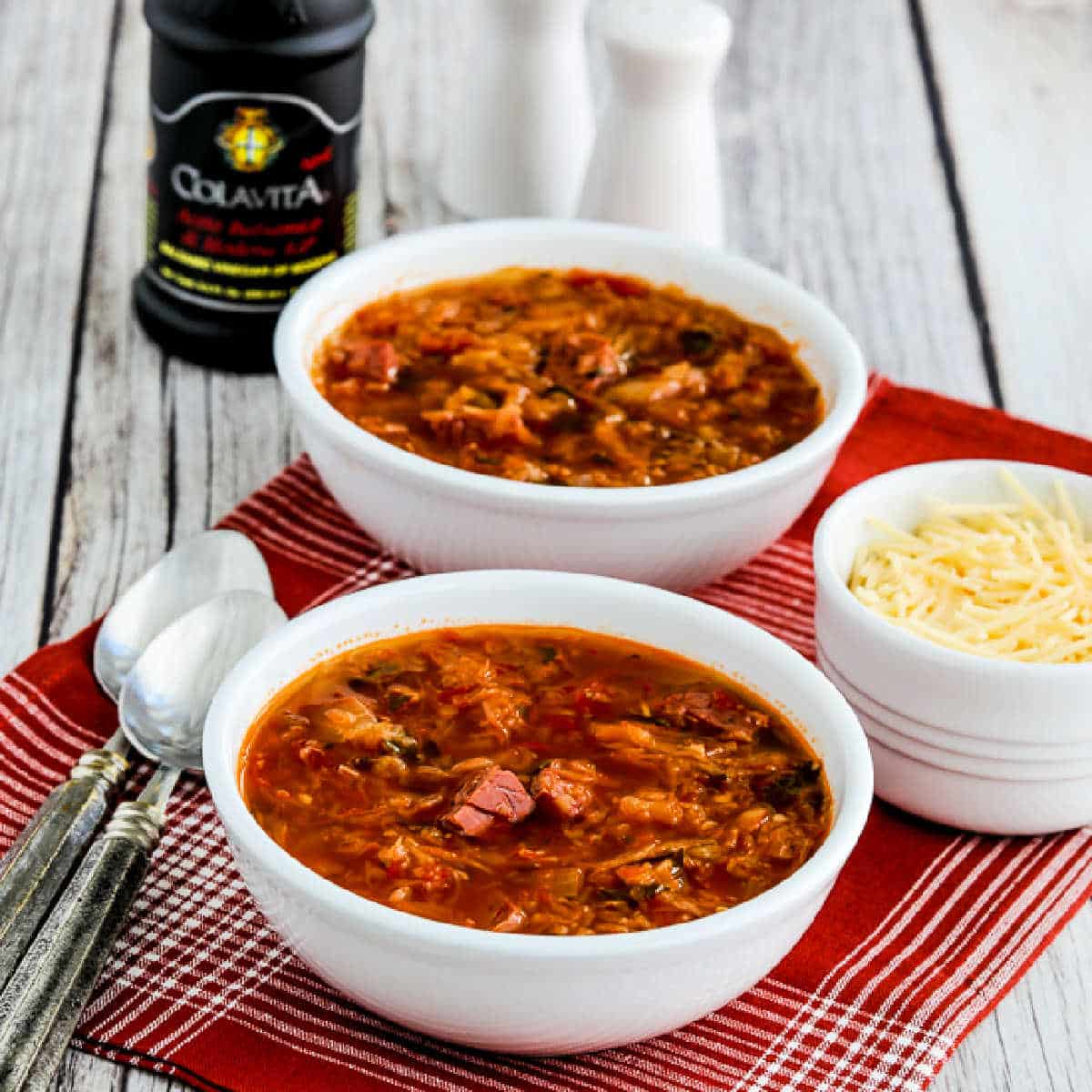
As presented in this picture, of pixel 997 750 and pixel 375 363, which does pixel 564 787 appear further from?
pixel 375 363

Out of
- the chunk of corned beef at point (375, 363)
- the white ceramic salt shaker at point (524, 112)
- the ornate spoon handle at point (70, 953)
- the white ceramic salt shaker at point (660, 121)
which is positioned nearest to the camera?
the ornate spoon handle at point (70, 953)

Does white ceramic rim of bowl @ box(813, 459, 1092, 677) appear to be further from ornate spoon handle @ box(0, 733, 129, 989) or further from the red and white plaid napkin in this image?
ornate spoon handle @ box(0, 733, 129, 989)

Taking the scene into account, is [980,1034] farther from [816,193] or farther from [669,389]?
[816,193]

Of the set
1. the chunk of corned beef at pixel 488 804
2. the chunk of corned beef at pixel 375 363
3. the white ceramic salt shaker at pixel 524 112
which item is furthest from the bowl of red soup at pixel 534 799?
the white ceramic salt shaker at pixel 524 112

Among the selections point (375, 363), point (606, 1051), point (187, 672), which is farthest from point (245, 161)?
point (606, 1051)

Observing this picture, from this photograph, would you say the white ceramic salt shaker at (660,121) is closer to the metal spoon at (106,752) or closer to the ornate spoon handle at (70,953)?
the metal spoon at (106,752)

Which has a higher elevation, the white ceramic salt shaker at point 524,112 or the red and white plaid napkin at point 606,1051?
the white ceramic salt shaker at point 524,112
